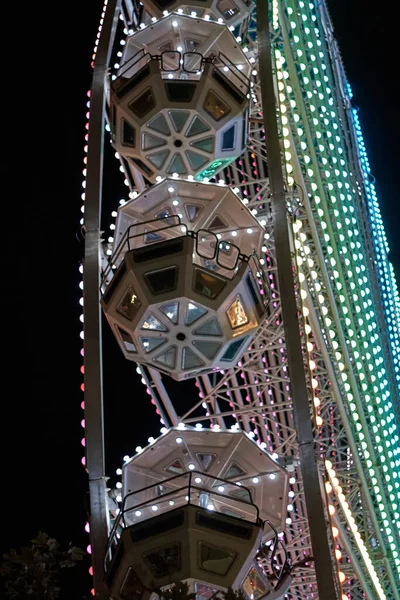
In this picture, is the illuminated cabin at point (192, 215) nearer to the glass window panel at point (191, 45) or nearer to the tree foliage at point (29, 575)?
the glass window panel at point (191, 45)

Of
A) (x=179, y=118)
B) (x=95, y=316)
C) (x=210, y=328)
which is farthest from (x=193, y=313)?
(x=179, y=118)

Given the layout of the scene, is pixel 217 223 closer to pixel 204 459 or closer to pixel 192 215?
pixel 192 215

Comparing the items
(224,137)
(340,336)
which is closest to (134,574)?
(224,137)

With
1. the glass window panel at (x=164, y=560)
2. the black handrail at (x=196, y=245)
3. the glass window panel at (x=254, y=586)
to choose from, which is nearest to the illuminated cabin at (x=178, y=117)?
the black handrail at (x=196, y=245)

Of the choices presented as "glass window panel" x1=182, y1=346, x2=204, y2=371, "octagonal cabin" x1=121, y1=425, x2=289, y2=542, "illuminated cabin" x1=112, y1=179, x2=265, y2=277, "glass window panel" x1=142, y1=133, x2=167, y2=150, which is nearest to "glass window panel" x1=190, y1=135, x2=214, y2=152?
"glass window panel" x1=142, y1=133, x2=167, y2=150

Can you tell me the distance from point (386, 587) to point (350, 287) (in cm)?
557

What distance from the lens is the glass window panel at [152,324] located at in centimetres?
1524

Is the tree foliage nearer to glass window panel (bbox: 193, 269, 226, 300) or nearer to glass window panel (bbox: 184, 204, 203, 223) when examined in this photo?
glass window panel (bbox: 193, 269, 226, 300)

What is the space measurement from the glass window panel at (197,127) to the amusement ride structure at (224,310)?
34mm

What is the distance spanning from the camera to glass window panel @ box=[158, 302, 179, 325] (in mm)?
15109

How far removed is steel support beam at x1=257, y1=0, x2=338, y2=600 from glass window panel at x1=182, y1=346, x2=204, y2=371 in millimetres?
1356

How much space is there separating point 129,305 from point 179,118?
10.6 feet

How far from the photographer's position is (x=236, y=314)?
50.9 feet

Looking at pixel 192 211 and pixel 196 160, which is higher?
pixel 196 160
